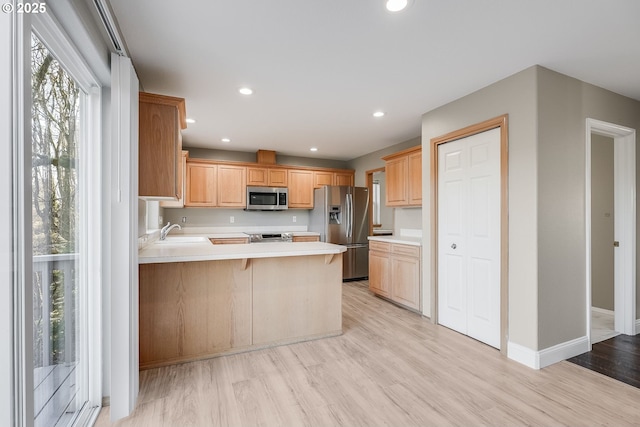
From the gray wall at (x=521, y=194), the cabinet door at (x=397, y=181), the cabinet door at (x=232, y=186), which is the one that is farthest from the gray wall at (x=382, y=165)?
the cabinet door at (x=232, y=186)

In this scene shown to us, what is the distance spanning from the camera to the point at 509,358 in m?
2.53

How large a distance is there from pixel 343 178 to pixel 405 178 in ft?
7.44

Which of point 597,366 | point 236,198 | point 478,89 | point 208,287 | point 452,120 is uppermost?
point 478,89

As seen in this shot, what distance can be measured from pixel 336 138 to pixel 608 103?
10.5 feet

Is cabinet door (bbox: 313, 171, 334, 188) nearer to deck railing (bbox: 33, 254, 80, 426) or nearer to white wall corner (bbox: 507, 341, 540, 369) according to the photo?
white wall corner (bbox: 507, 341, 540, 369)

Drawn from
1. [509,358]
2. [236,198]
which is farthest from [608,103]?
[236,198]

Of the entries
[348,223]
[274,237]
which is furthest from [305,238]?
[348,223]

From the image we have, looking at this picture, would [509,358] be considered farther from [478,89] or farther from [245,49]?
[245,49]

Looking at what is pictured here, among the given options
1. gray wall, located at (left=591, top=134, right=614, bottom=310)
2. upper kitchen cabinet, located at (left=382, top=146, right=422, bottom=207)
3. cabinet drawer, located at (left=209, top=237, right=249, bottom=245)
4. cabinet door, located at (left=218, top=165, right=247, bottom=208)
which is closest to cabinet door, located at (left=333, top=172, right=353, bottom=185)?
upper kitchen cabinet, located at (left=382, top=146, right=422, bottom=207)

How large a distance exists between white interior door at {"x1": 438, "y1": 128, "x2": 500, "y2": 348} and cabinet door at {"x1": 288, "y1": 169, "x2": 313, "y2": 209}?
309 cm

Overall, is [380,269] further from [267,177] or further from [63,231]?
[63,231]

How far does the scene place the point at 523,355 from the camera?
2430 millimetres

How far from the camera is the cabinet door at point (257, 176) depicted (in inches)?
217

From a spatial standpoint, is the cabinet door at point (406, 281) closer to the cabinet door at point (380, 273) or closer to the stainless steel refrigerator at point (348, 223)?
the cabinet door at point (380, 273)
